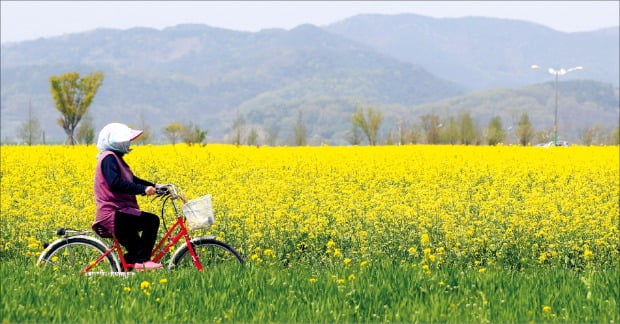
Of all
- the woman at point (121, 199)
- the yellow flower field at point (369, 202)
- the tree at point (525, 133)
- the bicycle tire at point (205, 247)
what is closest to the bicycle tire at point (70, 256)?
the woman at point (121, 199)

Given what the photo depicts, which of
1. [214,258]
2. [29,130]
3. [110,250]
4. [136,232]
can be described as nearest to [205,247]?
[214,258]

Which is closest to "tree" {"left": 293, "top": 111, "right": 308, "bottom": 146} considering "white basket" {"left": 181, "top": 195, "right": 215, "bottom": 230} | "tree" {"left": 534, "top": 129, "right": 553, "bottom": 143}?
"tree" {"left": 534, "top": 129, "right": 553, "bottom": 143}

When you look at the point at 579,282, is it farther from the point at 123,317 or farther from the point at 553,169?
the point at 553,169

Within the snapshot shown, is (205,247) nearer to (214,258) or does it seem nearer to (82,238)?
(214,258)

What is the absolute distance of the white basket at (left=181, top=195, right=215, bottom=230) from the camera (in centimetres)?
731

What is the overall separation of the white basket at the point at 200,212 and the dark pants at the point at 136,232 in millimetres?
568

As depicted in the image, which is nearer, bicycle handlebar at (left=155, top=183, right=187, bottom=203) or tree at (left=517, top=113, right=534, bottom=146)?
bicycle handlebar at (left=155, top=183, right=187, bottom=203)

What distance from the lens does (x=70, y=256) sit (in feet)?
25.7

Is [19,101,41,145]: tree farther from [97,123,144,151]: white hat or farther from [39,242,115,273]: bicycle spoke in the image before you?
[97,123,144,151]: white hat

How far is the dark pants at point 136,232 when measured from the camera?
7684mm

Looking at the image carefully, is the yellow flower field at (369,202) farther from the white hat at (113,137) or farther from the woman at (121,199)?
the white hat at (113,137)

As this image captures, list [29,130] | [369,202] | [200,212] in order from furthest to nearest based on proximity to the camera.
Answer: [29,130] → [369,202] → [200,212]

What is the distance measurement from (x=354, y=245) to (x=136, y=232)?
3.38 m

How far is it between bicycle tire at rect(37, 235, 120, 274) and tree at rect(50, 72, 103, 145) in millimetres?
47300
